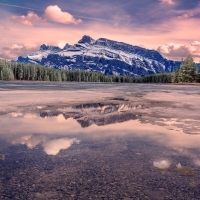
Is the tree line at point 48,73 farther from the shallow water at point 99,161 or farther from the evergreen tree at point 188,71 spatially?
the shallow water at point 99,161

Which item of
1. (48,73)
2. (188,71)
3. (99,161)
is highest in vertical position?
(188,71)

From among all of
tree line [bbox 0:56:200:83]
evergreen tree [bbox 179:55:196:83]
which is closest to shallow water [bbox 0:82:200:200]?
evergreen tree [bbox 179:55:196:83]

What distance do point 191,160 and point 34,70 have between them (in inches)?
5840

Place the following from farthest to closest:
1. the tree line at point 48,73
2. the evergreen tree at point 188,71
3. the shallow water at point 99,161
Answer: the tree line at point 48,73 < the evergreen tree at point 188,71 < the shallow water at point 99,161

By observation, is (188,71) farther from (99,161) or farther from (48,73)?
(48,73)

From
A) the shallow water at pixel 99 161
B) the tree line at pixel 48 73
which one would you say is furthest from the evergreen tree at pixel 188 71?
the shallow water at pixel 99 161

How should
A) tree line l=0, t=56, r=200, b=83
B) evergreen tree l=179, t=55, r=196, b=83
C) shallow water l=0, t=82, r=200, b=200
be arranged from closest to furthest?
shallow water l=0, t=82, r=200, b=200 < evergreen tree l=179, t=55, r=196, b=83 < tree line l=0, t=56, r=200, b=83

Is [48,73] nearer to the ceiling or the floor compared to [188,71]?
nearer to the floor

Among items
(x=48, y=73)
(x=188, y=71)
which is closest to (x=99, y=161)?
(x=188, y=71)

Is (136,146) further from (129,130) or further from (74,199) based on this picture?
(74,199)

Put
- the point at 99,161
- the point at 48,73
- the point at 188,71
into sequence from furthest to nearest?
the point at 48,73 < the point at 188,71 < the point at 99,161

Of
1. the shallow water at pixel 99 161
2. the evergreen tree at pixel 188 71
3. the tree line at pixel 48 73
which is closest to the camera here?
the shallow water at pixel 99 161

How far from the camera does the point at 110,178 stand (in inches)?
163

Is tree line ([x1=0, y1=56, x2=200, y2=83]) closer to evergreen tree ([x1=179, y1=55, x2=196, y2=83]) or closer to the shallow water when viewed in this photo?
evergreen tree ([x1=179, y1=55, x2=196, y2=83])
